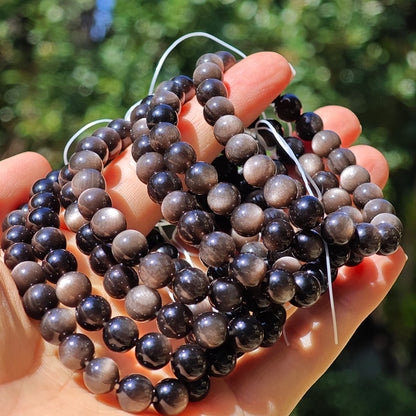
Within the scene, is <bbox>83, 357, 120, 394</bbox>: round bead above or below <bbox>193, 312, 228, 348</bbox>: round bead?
below

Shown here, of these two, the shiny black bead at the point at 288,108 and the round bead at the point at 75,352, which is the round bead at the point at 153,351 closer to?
the round bead at the point at 75,352

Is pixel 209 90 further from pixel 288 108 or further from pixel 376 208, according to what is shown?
pixel 376 208

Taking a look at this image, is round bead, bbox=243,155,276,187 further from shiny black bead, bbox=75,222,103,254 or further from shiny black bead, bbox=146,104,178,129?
shiny black bead, bbox=75,222,103,254

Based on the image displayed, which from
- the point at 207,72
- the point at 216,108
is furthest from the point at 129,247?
the point at 207,72

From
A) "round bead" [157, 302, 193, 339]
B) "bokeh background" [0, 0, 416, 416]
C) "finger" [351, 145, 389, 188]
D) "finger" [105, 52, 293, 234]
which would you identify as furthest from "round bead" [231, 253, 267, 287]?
"bokeh background" [0, 0, 416, 416]

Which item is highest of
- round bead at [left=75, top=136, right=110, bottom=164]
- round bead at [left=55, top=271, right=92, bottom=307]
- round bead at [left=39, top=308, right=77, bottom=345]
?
round bead at [left=75, top=136, right=110, bottom=164]

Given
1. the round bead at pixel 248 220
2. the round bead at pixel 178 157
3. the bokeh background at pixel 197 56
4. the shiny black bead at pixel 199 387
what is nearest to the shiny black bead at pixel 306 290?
the round bead at pixel 248 220
